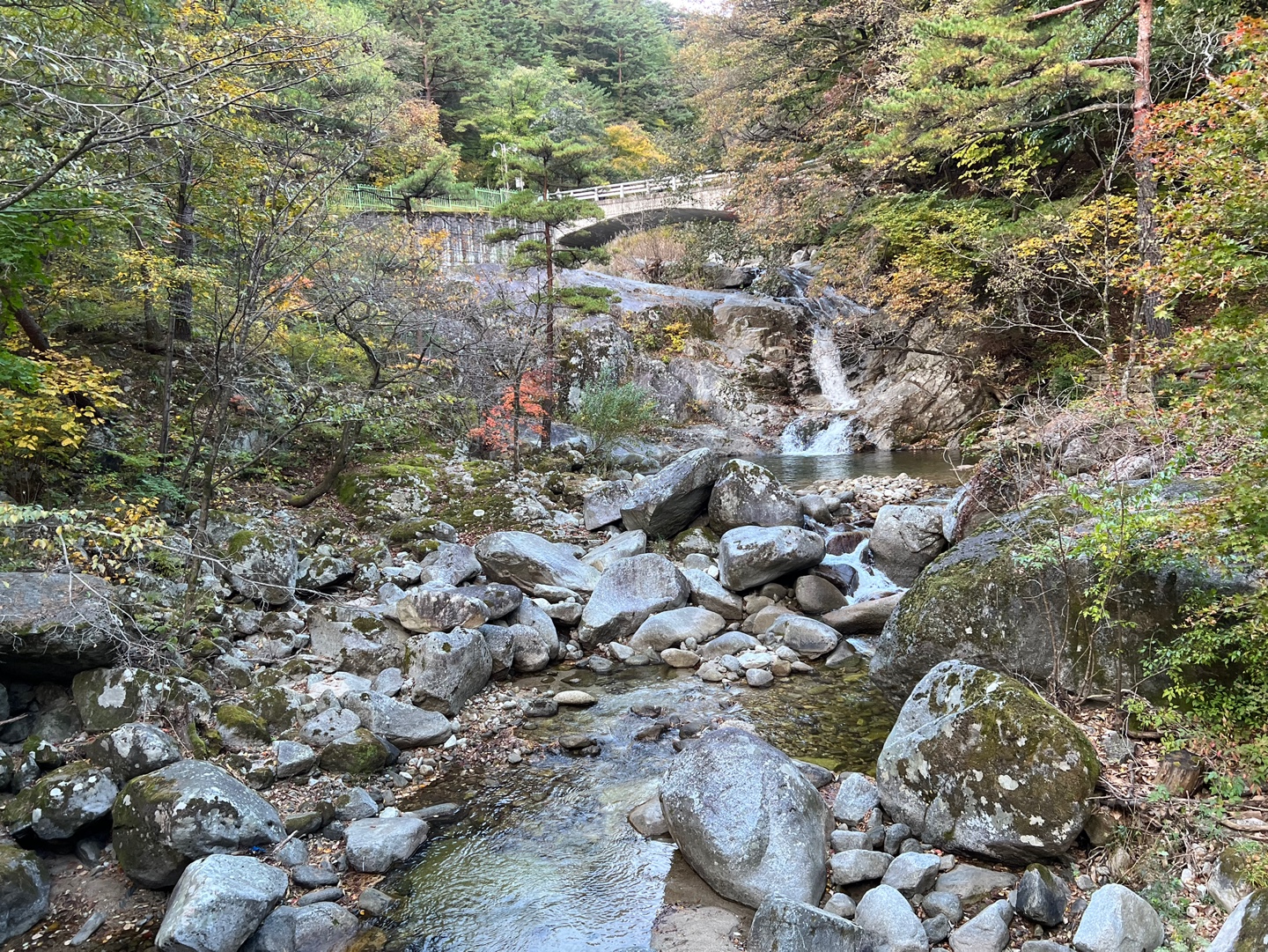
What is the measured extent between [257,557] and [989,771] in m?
7.36

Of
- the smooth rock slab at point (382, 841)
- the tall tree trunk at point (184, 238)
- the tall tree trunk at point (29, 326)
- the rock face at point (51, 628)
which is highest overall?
the tall tree trunk at point (184, 238)

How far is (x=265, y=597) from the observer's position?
7500mm

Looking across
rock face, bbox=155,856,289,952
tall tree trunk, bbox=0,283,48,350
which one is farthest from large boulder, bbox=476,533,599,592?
tall tree trunk, bbox=0,283,48,350

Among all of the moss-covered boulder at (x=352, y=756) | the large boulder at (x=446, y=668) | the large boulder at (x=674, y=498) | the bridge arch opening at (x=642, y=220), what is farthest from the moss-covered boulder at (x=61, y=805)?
the bridge arch opening at (x=642, y=220)

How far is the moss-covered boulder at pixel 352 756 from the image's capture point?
5523 mm

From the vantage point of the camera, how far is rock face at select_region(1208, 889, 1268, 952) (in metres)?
2.72

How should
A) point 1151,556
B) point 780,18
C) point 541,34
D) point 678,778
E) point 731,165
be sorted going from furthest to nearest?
point 541,34, point 731,165, point 780,18, point 678,778, point 1151,556

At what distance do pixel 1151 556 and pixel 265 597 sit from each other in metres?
7.96

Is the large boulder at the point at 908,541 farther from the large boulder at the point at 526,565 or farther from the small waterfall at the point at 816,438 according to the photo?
the small waterfall at the point at 816,438

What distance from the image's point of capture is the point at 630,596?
8.65 metres

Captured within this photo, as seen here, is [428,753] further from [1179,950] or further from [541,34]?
[541,34]

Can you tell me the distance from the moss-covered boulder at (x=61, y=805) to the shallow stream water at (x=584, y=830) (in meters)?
2.04

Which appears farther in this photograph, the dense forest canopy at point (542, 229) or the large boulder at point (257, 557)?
the large boulder at point (257, 557)

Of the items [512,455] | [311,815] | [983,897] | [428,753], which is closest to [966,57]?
[512,455]
